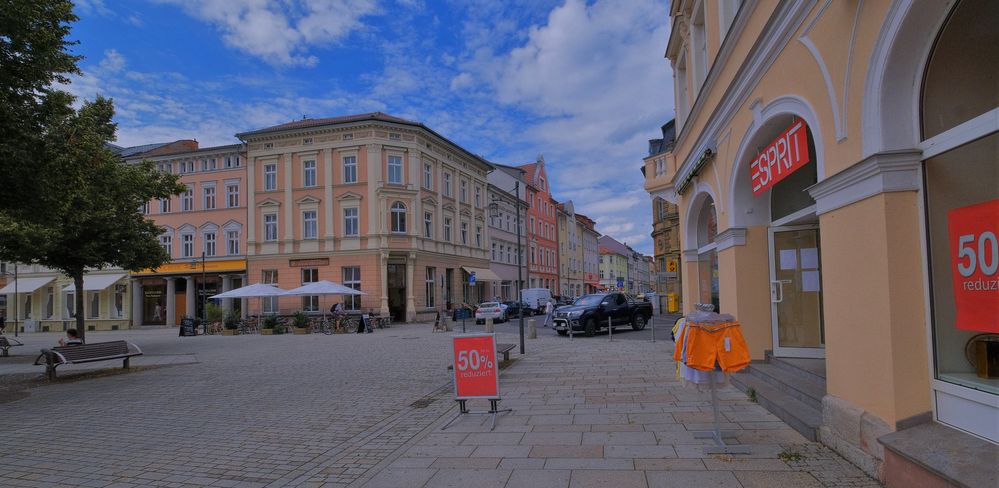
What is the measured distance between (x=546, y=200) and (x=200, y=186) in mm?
34379

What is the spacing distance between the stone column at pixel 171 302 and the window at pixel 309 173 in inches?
499

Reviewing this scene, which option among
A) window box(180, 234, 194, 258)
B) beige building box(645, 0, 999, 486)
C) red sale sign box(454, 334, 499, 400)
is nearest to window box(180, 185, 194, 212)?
window box(180, 234, 194, 258)

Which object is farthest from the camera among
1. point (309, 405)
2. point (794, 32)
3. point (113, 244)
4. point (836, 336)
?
point (113, 244)

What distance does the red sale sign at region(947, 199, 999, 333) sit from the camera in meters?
3.62

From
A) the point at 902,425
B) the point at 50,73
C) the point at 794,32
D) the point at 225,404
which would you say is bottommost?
the point at 225,404

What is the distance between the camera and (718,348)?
5.34 m

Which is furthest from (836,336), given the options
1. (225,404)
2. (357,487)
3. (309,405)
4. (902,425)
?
(225,404)

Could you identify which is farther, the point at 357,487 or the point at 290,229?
the point at 290,229

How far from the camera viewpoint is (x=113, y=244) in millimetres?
18172

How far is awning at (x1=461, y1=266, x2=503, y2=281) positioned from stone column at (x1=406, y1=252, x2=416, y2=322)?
23.0ft

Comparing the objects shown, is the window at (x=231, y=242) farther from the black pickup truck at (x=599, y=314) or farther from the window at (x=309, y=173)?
the black pickup truck at (x=599, y=314)

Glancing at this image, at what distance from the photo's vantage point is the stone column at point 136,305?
41.2 metres

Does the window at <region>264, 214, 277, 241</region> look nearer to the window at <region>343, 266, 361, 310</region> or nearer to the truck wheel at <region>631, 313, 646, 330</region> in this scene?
the window at <region>343, 266, 361, 310</region>

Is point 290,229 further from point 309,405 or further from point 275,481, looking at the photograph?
point 275,481
